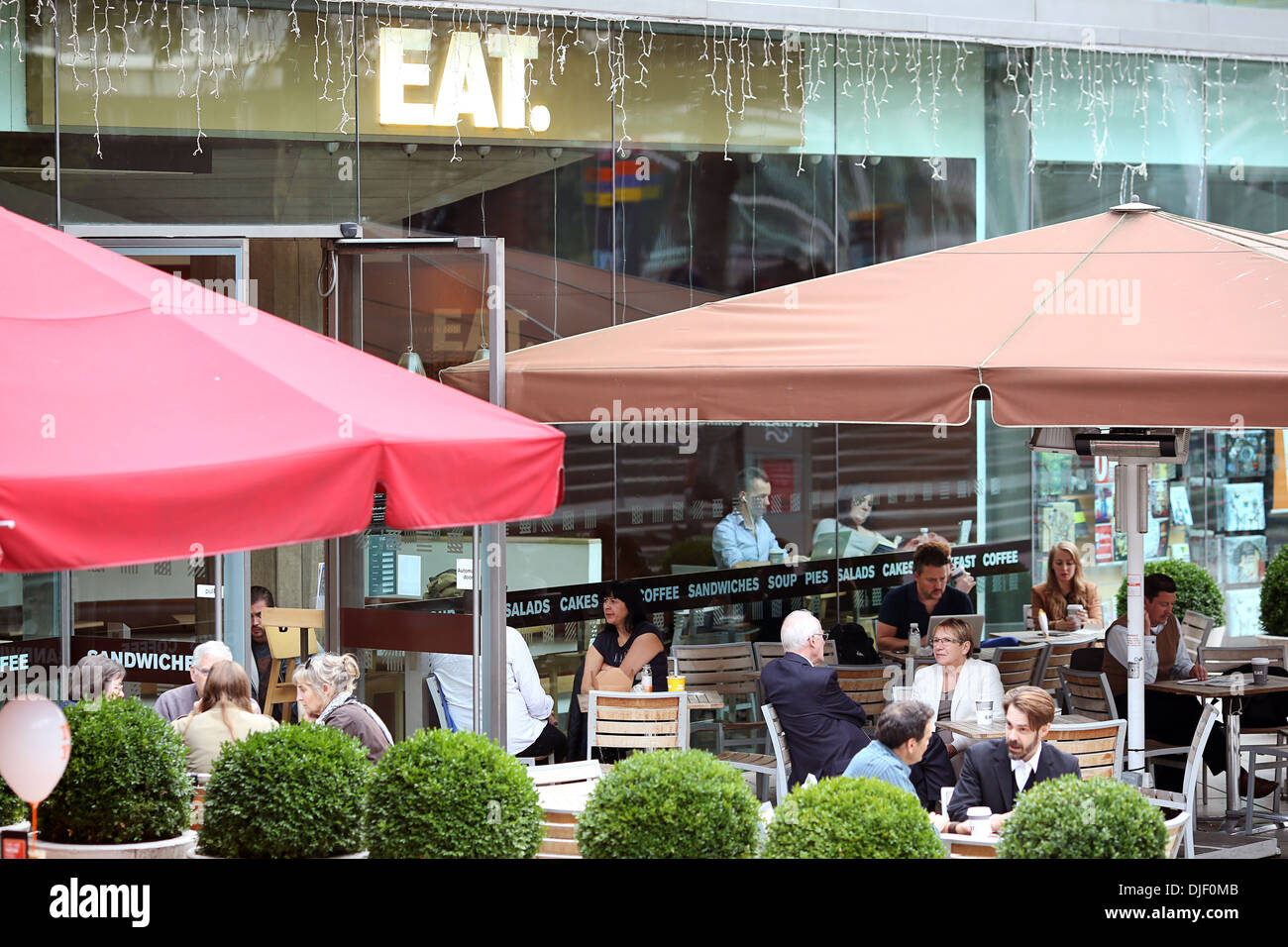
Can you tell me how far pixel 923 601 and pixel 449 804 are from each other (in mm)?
6296

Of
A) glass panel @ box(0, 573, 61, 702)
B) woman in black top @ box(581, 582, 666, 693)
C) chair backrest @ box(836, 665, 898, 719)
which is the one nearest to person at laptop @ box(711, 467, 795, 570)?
woman in black top @ box(581, 582, 666, 693)

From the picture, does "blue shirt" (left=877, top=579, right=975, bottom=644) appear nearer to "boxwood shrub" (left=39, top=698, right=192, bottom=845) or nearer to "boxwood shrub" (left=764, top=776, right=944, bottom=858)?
"boxwood shrub" (left=764, top=776, right=944, bottom=858)

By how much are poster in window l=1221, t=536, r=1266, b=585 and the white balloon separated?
1319 centimetres

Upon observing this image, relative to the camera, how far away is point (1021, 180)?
44.1ft

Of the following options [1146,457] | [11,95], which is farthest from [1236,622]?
[11,95]

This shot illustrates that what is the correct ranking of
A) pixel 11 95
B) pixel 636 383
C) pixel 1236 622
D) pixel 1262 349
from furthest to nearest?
1. pixel 1236 622
2. pixel 11 95
3. pixel 636 383
4. pixel 1262 349

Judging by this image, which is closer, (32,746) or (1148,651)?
(32,746)

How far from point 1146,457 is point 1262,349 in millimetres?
1200

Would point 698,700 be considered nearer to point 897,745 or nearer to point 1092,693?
point 1092,693

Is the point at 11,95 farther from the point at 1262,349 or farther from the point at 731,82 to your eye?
the point at 1262,349

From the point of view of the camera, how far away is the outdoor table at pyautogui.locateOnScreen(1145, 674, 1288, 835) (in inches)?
324

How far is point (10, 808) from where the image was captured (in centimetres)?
482

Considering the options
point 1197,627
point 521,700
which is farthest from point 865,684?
point 1197,627

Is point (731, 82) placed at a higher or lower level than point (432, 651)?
higher
